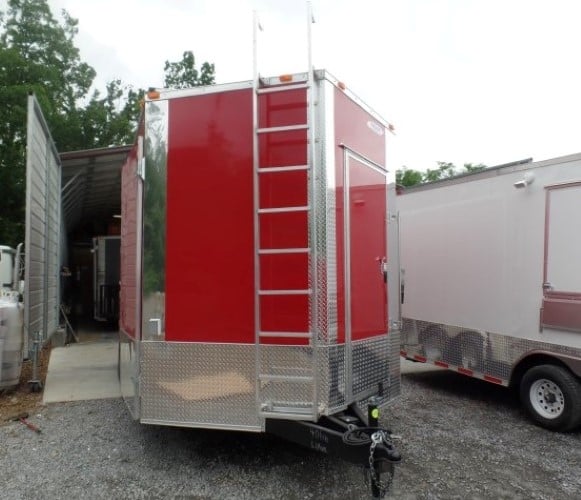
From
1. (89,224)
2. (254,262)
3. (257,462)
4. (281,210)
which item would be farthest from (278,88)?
(89,224)

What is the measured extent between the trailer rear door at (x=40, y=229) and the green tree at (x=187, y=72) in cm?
1706

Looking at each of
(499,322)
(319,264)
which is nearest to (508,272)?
(499,322)

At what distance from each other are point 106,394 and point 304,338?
153 inches

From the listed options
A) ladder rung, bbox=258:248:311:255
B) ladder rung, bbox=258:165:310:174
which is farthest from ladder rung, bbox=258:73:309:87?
ladder rung, bbox=258:248:311:255

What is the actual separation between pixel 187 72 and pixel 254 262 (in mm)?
23203

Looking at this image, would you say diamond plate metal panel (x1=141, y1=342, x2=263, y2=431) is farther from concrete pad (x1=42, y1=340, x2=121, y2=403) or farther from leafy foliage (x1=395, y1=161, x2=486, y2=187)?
leafy foliage (x1=395, y1=161, x2=486, y2=187)

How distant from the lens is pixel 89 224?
17781 mm

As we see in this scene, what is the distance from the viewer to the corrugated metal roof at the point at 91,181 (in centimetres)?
889

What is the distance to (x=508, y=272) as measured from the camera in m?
5.67

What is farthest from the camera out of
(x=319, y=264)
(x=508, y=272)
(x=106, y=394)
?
(x=106, y=394)

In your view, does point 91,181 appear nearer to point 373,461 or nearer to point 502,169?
point 502,169

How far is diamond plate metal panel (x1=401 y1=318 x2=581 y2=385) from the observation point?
17.8 feet

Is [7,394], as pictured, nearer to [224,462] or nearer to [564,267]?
[224,462]

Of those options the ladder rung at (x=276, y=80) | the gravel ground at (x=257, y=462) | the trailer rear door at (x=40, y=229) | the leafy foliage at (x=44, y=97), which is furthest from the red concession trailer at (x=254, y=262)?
the leafy foliage at (x=44, y=97)
